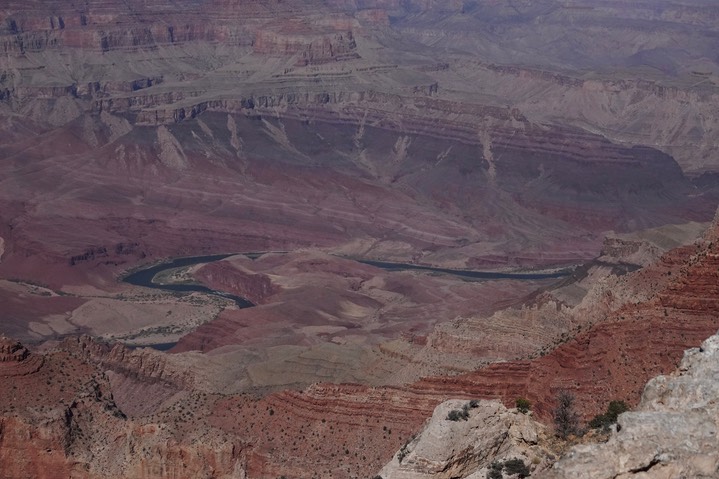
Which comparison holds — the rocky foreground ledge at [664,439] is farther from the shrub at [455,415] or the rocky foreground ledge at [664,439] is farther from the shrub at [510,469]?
the shrub at [455,415]

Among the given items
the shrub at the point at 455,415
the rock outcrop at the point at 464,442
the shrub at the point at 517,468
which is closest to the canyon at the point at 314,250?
the rock outcrop at the point at 464,442

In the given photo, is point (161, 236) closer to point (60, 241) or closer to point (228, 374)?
point (60, 241)

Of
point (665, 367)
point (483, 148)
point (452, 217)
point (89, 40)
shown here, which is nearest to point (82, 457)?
point (665, 367)

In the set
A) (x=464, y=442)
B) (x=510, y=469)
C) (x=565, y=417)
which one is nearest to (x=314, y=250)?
(x=565, y=417)

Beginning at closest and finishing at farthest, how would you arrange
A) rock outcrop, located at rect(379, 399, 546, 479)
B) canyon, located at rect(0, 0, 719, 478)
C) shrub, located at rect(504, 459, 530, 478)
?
shrub, located at rect(504, 459, 530, 478) < rock outcrop, located at rect(379, 399, 546, 479) < canyon, located at rect(0, 0, 719, 478)

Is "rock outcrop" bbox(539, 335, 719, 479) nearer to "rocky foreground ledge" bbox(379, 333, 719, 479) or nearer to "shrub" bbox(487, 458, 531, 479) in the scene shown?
"rocky foreground ledge" bbox(379, 333, 719, 479)

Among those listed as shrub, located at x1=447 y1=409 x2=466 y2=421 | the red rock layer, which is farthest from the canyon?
shrub, located at x1=447 y1=409 x2=466 y2=421

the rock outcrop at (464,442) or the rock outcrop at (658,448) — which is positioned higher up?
the rock outcrop at (658,448)
